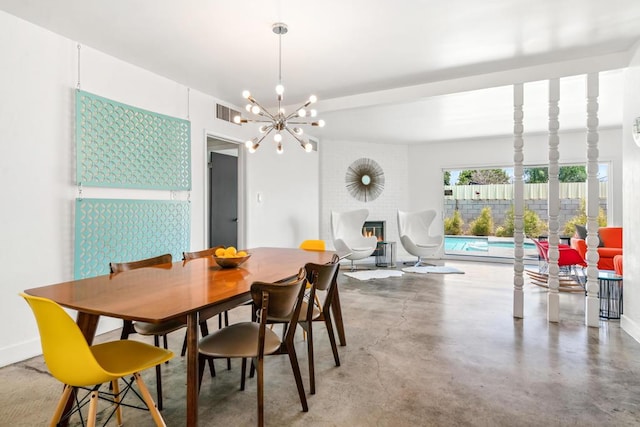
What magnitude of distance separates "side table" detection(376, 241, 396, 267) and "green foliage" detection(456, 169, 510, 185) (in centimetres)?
227

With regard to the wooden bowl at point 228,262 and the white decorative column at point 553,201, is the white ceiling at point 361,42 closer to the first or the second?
the white decorative column at point 553,201

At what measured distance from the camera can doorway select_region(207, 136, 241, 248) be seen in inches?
221

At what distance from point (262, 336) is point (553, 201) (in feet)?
10.6

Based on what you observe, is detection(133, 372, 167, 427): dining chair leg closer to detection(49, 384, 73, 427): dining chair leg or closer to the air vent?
detection(49, 384, 73, 427): dining chair leg

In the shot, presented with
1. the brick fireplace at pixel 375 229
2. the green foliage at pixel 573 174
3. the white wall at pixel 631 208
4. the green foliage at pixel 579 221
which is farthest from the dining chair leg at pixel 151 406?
the green foliage at pixel 573 174

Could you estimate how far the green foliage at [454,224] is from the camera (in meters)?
7.88

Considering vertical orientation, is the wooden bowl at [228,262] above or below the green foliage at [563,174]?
below

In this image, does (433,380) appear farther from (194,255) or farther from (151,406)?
(194,255)

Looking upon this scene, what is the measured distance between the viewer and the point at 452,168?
770 centimetres

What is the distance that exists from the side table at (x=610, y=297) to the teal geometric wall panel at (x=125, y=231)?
173 inches

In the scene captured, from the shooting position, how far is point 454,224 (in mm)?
7902

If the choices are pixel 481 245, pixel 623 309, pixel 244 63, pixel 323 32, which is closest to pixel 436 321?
pixel 623 309

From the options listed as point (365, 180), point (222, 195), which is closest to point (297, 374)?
point (222, 195)

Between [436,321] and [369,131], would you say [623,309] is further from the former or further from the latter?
[369,131]
